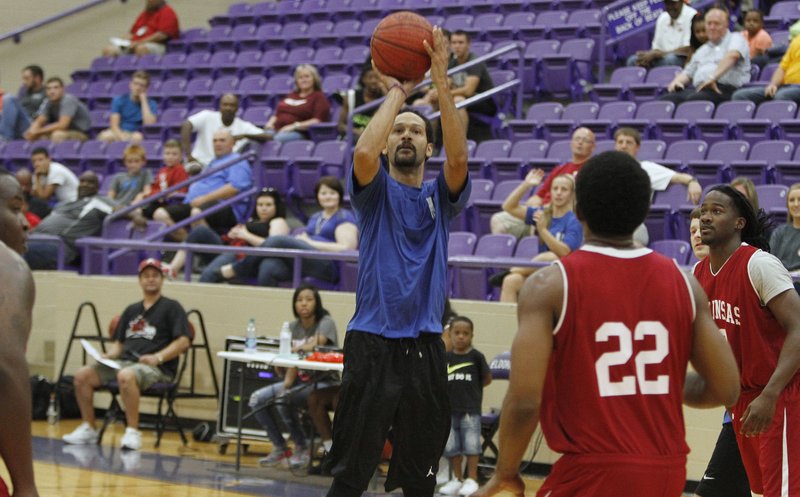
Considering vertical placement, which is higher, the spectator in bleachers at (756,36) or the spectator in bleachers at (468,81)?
the spectator in bleachers at (756,36)

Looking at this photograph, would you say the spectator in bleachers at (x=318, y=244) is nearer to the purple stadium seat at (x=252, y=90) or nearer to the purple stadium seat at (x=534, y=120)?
the purple stadium seat at (x=534, y=120)

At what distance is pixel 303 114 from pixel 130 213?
2.27 metres

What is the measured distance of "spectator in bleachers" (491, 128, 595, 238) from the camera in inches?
388

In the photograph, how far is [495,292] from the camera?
1004 cm


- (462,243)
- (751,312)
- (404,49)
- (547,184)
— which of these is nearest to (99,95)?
(462,243)

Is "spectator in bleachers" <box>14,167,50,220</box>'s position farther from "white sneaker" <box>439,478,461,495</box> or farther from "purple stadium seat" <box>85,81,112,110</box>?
"white sneaker" <box>439,478,461,495</box>

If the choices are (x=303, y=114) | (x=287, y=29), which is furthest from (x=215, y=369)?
(x=287, y=29)

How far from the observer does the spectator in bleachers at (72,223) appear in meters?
12.0

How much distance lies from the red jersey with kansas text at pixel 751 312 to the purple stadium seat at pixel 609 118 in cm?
627

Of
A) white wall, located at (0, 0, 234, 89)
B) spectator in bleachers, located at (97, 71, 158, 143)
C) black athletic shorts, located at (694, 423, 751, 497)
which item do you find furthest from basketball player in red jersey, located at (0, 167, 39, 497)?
white wall, located at (0, 0, 234, 89)

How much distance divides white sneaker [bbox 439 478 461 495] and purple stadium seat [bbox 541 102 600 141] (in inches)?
178

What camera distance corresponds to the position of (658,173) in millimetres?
10078

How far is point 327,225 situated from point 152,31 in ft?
27.8

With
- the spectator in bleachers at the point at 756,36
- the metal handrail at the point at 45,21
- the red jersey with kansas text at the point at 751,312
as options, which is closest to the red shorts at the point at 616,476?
the red jersey with kansas text at the point at 751,312
